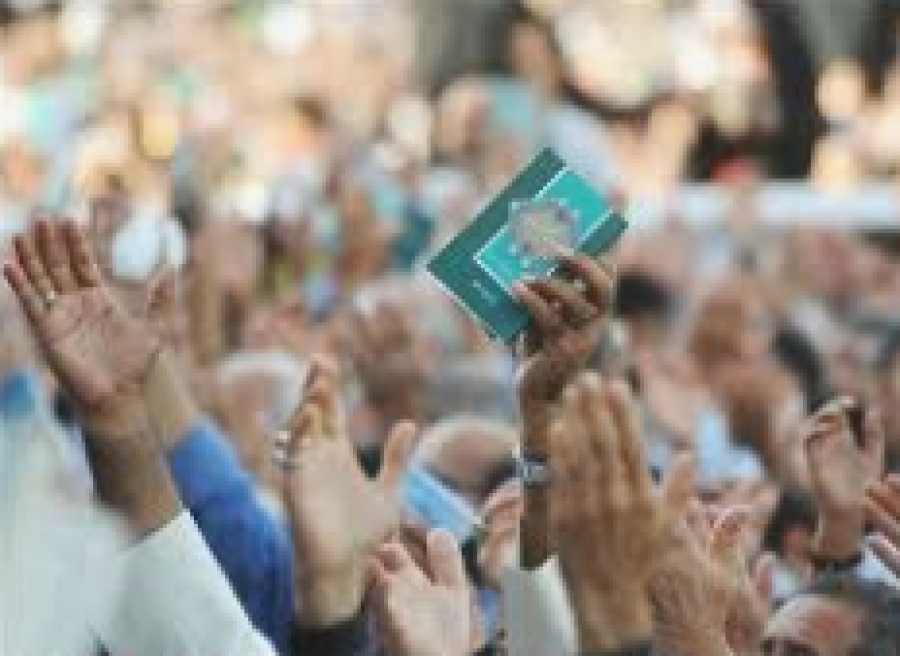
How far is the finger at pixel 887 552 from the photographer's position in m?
4.26

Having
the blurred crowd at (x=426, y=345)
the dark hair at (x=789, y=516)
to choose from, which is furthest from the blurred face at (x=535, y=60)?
the dark hair at (x=789, y=516)

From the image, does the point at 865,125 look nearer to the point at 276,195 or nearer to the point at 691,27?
the point at 691,27

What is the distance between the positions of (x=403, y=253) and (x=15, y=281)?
5442 millimetres

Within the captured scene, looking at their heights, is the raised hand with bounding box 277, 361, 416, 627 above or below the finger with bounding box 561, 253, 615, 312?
below

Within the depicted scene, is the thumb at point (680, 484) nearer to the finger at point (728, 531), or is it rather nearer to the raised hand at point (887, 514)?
the finger at point (728, 531)

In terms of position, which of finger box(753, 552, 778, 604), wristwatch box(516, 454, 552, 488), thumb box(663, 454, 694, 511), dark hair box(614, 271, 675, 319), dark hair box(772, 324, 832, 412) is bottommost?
dark hair box(772, 324, 832, 412)

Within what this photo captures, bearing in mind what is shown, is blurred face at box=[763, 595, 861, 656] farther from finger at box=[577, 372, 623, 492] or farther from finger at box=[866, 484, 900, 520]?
finger at box=[577, 372, 623, 492]

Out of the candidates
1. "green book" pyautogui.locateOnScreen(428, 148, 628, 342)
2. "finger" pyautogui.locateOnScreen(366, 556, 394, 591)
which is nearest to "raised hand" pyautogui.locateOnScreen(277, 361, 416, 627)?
"finger" pyautogui.locateOnScreen(366, 556, 394, 591)

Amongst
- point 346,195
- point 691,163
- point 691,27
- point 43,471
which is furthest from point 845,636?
point 691,27

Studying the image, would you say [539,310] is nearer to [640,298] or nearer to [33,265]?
[33,265]

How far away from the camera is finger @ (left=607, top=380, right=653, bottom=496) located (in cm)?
334

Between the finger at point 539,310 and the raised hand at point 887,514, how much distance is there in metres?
0.58

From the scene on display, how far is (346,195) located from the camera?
30.3 feet

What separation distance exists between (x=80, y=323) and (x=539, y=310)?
0.56 metres
